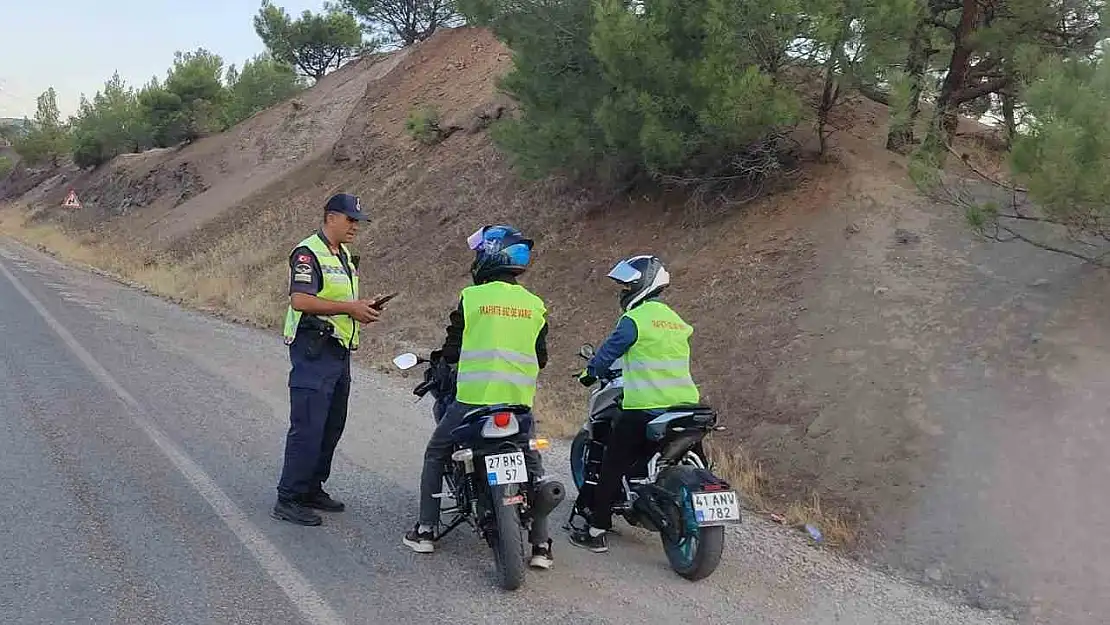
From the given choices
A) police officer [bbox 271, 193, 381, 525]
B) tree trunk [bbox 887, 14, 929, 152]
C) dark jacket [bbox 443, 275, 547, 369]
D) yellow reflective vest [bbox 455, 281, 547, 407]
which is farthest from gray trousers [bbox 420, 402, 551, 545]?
tree trunk [bbox 887, 14, 929, 152]

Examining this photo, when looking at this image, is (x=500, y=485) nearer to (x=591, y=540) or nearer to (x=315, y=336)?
(x=591, y=540)

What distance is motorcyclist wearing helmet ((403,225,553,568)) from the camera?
5.25 meters

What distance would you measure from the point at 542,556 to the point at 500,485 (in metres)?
0.57

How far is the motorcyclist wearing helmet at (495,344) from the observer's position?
5.25 meters

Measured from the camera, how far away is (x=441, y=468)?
219 inches

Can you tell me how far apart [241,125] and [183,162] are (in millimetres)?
2952

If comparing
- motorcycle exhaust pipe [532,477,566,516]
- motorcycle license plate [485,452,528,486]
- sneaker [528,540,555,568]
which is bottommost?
sneaker [528,540,555,568]

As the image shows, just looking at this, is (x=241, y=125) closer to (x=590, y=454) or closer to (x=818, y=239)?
(x=818, y=239)

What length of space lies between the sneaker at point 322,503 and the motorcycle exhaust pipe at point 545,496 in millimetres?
1522

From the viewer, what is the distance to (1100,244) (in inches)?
340

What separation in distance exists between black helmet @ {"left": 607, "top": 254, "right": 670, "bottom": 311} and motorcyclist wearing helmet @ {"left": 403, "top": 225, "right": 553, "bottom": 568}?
678 mm

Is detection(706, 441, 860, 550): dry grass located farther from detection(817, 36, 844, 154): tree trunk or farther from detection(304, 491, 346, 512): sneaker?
detection(817, 36, 844, 154): tree trunk

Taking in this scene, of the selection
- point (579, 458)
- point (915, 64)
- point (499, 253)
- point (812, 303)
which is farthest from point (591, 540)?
point (915, 64)

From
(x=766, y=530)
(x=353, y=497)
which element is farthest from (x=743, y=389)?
(x=353, y=497)
